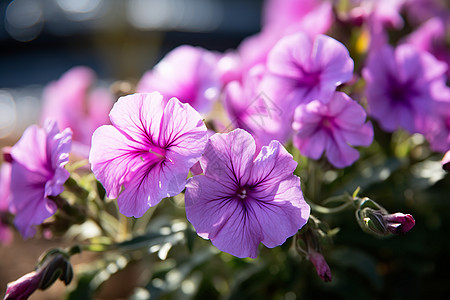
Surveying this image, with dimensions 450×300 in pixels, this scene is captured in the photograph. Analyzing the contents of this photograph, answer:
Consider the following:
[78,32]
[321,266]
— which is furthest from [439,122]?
[78,32]

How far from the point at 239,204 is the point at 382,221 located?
0.53ft

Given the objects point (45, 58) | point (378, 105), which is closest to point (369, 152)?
point (378, 105)

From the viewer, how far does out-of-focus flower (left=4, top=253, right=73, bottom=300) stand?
2.02 feet

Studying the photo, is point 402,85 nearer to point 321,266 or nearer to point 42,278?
point 321,266

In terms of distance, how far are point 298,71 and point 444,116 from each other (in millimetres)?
244

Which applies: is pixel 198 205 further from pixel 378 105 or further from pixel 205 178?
pixel 378 105

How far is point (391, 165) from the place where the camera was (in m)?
0.84

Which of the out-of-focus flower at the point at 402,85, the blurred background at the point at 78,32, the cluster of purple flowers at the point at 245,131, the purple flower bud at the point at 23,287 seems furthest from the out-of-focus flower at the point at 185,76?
the blurred background at the point at 78,32

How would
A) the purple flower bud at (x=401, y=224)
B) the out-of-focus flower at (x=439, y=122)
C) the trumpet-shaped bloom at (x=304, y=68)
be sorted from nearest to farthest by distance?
the purple flower bud at (x=401, y=224), the trumpet-shaped bloom at (x=304, y=68), the out-of-focus flower at (x=439, y=122)

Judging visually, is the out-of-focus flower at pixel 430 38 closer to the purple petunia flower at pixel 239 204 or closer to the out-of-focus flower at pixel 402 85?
the out-of-focus flower at pixel 402 85

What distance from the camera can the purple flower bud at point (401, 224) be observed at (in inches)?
21.9

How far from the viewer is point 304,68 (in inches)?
28.1

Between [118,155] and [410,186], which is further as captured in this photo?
[410,186]

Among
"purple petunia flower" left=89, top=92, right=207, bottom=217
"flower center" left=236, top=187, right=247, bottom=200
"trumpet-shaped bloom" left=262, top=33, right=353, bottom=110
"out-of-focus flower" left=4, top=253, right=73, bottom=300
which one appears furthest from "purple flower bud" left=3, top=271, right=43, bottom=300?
"trumpet-shaped bloom" left=262, top=33, right=353, bottom=110
